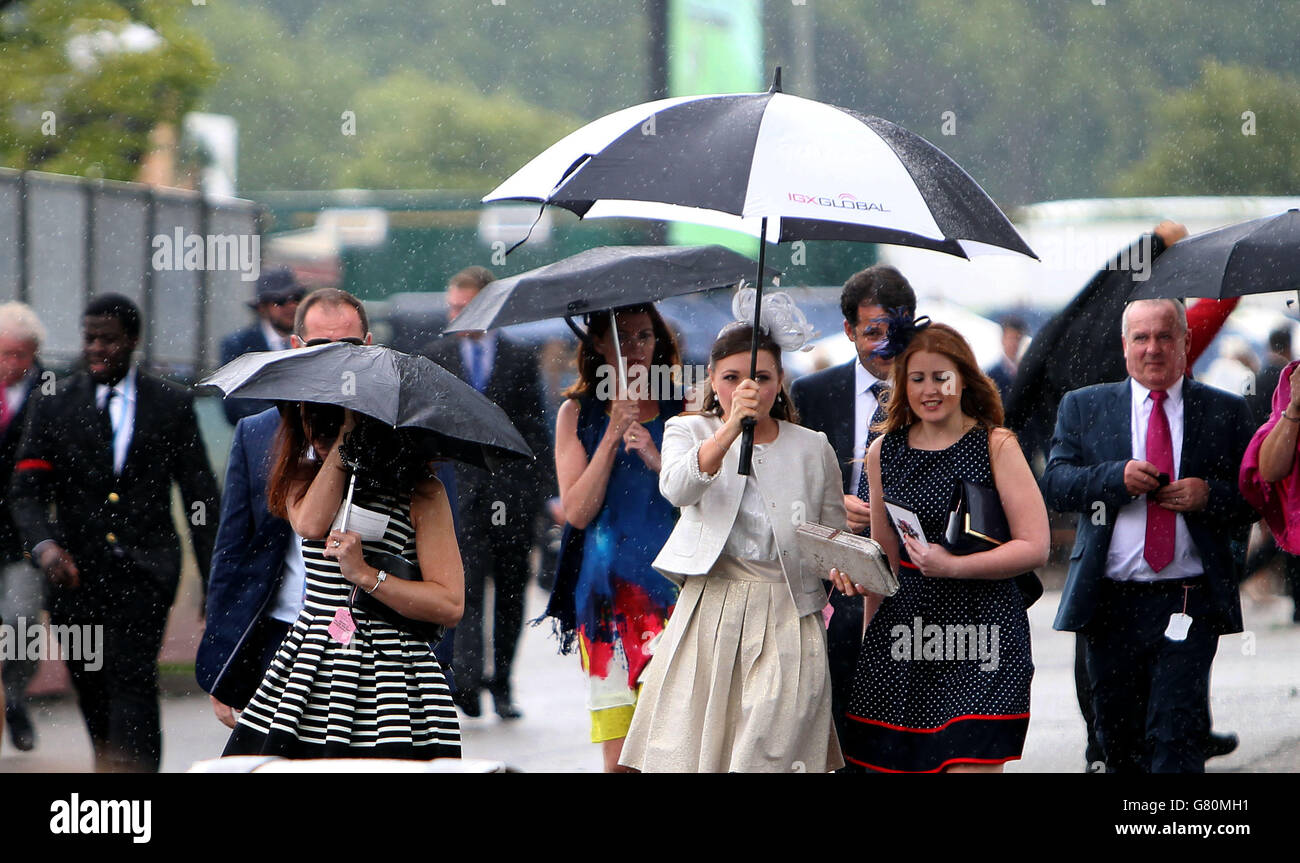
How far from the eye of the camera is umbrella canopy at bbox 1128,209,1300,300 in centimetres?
505

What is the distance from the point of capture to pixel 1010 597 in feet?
Answer: 15.3

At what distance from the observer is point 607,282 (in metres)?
5.46

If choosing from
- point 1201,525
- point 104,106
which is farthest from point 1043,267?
point 1201,525

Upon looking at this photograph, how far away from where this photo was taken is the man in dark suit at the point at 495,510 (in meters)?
7.59

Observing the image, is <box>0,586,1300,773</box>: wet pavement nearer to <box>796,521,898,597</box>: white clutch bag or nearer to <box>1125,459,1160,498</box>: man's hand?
<box>1125,459,1160,498</box>: man's hand

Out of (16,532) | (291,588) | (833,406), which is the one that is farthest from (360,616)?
(16,532)

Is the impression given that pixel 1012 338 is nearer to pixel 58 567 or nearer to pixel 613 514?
pixel 613 514

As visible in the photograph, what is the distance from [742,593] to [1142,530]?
1583 millimetres

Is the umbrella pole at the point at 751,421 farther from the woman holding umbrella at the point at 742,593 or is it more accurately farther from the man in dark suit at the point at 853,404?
the man in dark suit at the point at 853,404

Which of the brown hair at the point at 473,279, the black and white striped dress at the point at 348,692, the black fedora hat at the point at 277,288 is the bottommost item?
the black and white striped dress at the point at 348,692

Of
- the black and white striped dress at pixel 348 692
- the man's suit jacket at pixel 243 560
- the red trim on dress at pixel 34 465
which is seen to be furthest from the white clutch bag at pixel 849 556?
the red trim on dress at pixel 34 465

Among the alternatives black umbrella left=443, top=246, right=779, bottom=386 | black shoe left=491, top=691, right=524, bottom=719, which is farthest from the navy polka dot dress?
black shoe left=491, top=691, right=524, bottom=719
